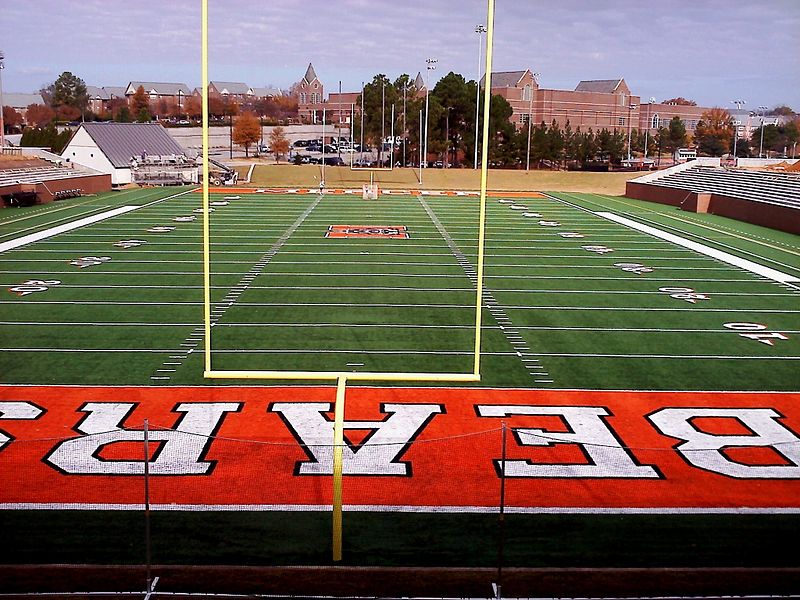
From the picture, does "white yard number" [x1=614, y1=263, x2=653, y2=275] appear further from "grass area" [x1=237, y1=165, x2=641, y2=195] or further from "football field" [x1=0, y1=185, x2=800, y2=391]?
"grass area" [x1=237, y1=165, x2=641, y2=195]

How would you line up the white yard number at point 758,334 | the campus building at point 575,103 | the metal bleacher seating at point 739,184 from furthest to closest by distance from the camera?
the campus building at point 575,103 < the metal bleacher seating at point 739,184 < the white yard number at point 758,334

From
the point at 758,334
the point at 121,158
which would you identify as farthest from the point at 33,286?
the point at 121,158

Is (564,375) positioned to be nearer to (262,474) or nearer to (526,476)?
(526,476)

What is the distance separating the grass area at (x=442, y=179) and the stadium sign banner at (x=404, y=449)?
3398 cm

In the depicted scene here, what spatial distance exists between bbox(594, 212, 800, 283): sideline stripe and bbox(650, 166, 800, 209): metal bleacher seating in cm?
400

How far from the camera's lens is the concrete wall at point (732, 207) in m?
23.8

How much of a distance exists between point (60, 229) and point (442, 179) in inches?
1040

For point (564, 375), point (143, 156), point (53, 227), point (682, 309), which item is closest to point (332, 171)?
point (143, 156)

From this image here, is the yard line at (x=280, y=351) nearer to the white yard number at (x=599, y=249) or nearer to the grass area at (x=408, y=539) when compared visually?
the grass area at (x=408, y=539)

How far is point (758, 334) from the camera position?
459 inches

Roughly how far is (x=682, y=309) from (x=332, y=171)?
3631cm

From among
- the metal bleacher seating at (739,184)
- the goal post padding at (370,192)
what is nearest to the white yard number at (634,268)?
the metal bleacher seating at (739,184)

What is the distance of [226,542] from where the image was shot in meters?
5.48

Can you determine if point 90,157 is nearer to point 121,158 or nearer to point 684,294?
point 121,158
